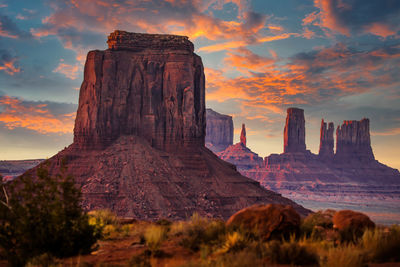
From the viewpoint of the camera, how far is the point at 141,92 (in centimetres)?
8425

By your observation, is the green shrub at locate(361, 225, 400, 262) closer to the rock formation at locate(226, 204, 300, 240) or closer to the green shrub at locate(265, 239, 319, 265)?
the green shrub at locate(265, 239, 319, 265)

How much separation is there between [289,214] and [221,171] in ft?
212

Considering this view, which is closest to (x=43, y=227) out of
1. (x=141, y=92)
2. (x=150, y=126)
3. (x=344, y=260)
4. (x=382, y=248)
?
(x=344, y=260)

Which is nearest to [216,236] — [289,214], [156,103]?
[289,214]

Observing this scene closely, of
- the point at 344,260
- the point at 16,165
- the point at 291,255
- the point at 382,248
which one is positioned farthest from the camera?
the point at 16,165

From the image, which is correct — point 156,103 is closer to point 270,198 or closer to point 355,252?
point 270,198

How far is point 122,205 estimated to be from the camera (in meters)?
63.1

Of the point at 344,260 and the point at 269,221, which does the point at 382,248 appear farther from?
the point at 269,221

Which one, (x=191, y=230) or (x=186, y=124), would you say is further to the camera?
(x=186, y=124)

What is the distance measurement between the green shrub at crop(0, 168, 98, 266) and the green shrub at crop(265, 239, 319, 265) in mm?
5801

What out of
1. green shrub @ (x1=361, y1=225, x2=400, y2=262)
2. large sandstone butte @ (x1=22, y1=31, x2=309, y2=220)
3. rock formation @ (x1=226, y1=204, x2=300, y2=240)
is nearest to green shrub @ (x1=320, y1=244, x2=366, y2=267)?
green shrub @ (x1=361, y1=225, x2=400, y2=262)

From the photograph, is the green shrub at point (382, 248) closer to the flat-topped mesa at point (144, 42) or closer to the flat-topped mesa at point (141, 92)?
the flat-topped mesa at point (141, 92)

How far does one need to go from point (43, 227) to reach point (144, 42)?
7531 cm

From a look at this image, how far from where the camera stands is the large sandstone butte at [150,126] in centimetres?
7144
